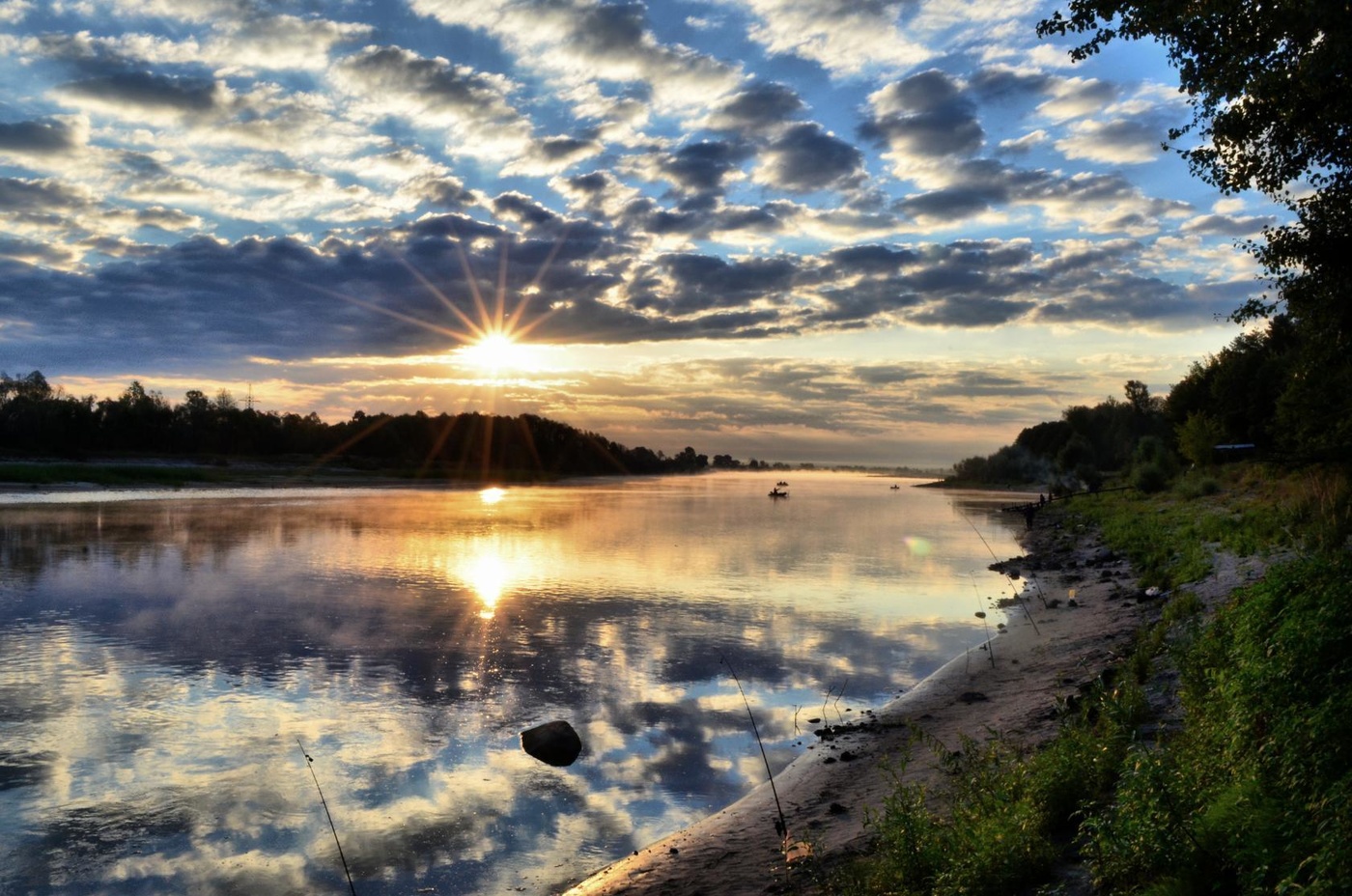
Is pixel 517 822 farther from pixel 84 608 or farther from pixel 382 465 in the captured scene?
pixel 382 465

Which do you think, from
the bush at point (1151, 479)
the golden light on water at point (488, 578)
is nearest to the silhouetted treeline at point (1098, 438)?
the bush at point (1151, 479)

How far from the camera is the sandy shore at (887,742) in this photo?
10.3 metres

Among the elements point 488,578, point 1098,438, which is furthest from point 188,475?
point 1098,438

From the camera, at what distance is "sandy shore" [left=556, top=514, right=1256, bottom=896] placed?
10305mm

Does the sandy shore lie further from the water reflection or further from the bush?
the bush

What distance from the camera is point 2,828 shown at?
11273 mm

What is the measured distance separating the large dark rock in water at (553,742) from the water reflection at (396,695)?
0.31 meters

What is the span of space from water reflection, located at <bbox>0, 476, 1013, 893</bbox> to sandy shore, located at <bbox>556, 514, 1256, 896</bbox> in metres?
0.77

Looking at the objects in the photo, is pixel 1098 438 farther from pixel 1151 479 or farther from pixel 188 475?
pixel 188 475

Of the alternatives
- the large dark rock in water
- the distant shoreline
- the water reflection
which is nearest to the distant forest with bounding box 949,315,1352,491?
the water reflection

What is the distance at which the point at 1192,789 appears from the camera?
7.61 m

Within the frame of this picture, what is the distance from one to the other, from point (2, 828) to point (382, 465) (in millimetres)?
193305

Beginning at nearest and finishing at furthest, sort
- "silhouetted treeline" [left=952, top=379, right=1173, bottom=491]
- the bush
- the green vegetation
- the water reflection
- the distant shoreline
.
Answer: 1. the green vegetation
2. the water reflection
3. the bush
4. the distant shoreline
5. "silhouetted treeline" [left=952, top=379, right=1173, bottom=491]

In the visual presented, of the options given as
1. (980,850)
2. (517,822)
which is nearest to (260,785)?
(517,822)
